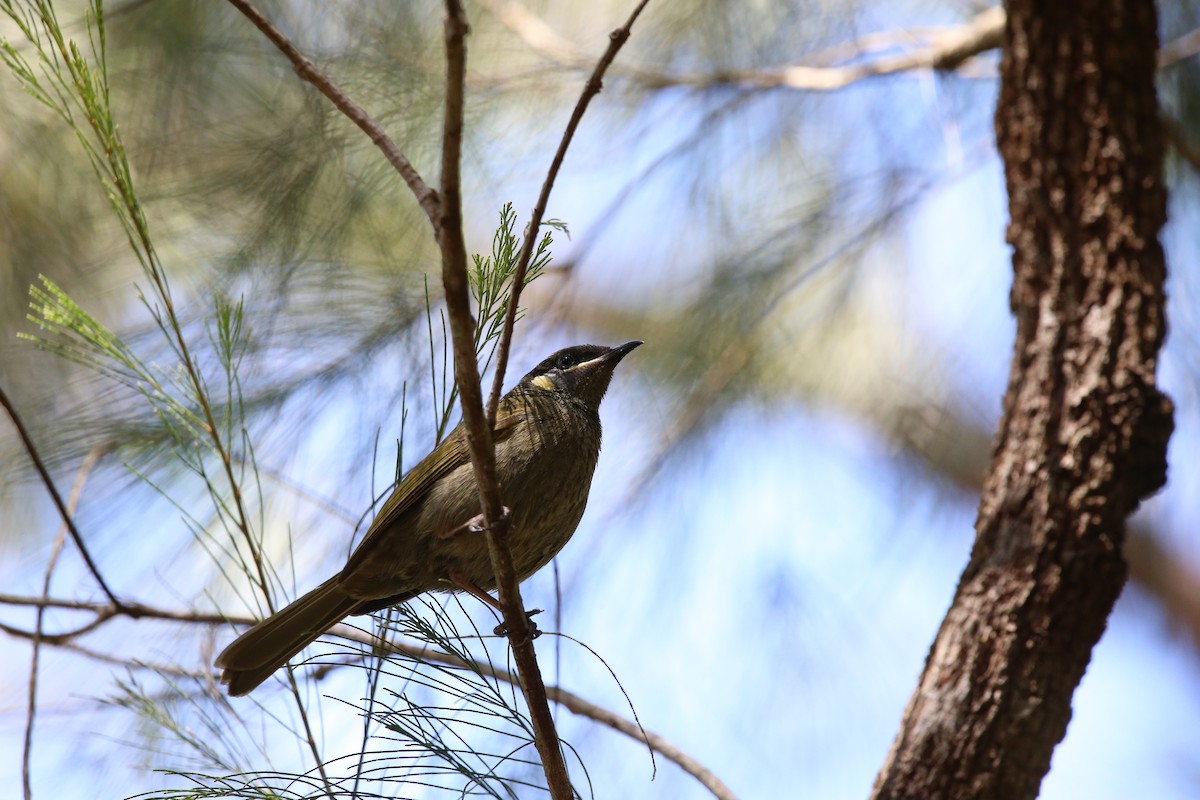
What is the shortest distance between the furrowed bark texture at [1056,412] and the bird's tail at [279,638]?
1.91 m

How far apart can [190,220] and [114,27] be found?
0.92m

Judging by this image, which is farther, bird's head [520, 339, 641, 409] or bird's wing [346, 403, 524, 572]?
bird's head [520, 339, 641, 409]

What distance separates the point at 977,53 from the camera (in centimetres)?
452

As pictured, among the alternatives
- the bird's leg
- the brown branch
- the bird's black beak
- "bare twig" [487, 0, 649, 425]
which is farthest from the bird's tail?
the brown branch

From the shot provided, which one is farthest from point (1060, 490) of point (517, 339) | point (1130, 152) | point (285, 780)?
point (517, 339)

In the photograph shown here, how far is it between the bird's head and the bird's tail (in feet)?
3.52

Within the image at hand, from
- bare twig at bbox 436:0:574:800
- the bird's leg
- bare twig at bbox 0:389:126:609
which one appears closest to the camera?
bare twig at bbox 436:0:574:800

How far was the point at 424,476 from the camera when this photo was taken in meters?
3.72

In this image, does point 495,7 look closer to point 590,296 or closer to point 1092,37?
point 590,296

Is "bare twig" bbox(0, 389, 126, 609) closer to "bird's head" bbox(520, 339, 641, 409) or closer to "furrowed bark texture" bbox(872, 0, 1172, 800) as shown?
"bird's head" bbox(520, 339, 641, 409)

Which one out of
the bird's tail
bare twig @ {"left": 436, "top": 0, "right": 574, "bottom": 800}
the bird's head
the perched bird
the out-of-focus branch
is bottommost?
bare twig @ {"left": 436, "top": 0, "right": 574, "bottom": 800}

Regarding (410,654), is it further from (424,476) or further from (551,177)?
(551,177)

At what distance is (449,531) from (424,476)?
0.85 feet

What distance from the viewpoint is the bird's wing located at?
11.9 ft
